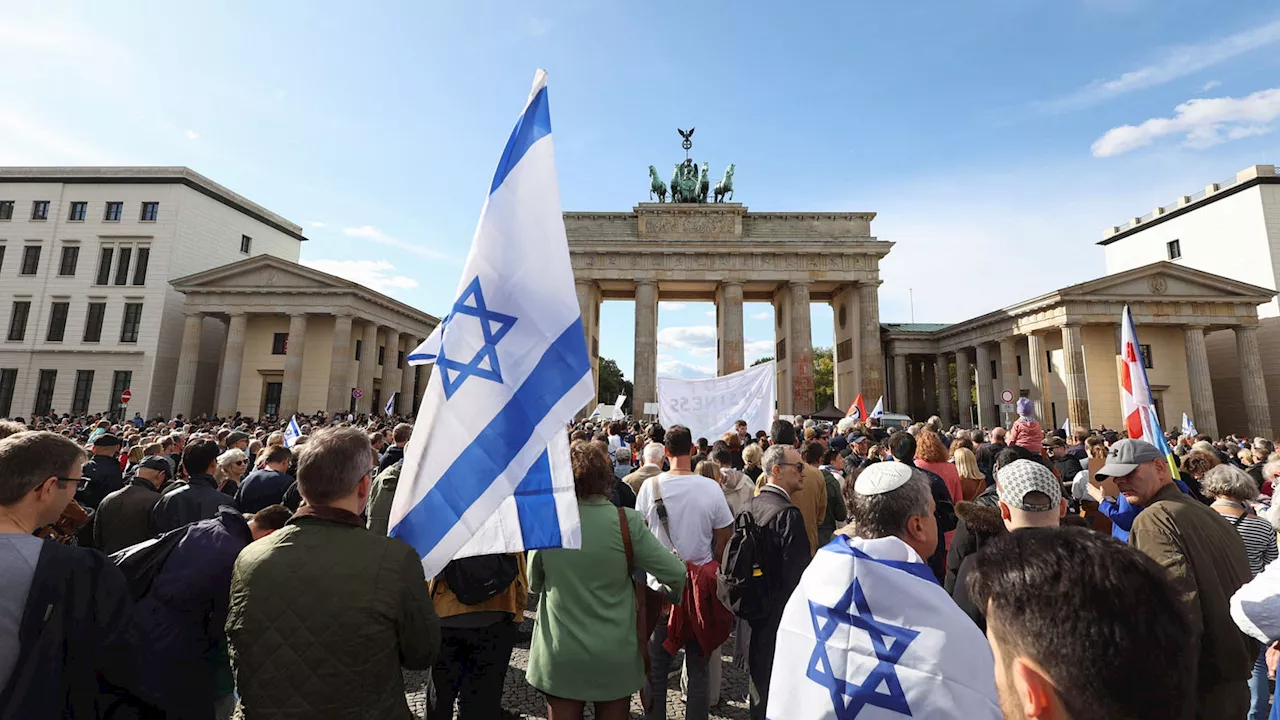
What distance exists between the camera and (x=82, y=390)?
35594 millimetres

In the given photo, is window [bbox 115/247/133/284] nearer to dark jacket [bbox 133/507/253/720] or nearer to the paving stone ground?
the paving stone ground

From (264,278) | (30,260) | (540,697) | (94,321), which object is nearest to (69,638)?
(540,697)

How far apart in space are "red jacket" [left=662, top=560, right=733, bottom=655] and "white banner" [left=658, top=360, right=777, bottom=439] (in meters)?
8.14

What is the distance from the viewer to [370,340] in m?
37.3

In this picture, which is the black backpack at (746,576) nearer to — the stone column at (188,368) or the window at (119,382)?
the stone column at (188,368)

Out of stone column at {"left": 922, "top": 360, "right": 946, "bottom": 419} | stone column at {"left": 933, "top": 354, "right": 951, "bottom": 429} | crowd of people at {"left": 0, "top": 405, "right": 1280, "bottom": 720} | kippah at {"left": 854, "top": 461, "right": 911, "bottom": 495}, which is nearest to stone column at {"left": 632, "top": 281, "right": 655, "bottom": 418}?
stone column at {"left": 933, "top": 354, "right": 951, "bottom": 429}

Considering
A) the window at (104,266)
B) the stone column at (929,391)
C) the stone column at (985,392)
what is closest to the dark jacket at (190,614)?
the stone column at (985,392)

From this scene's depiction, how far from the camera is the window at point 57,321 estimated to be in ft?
120

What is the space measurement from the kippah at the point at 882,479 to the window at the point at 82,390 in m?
48.4

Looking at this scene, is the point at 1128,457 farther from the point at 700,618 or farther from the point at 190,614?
the point at 190,614

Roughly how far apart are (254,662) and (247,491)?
3.82m

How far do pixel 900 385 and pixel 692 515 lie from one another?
140ft

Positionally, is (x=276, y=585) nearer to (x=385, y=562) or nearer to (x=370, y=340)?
(x=385, y=562)

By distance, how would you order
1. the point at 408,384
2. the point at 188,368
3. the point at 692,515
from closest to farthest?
1. the point at 692,515
2. the point at 188,368
3. the point at 408,384
